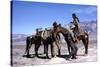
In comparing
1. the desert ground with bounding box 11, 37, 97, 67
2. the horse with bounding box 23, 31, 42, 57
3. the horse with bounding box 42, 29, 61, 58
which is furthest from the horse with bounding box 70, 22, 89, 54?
the horse with bounding box 23, 31, 42, 57

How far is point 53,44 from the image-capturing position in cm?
270

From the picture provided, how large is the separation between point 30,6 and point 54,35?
19.0 inches

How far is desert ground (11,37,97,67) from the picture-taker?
2496mm

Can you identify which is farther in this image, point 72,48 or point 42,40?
point 72,48

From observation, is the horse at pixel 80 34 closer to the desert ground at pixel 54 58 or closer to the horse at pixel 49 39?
the desert ground at pixel 54 58

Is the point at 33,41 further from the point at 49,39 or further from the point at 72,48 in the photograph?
the point at 72,48

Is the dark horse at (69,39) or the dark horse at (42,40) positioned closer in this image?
the dark horse at (42,40)

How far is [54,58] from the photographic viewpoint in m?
2.69

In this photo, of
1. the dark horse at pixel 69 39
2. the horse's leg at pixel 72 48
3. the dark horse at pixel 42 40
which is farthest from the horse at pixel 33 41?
the horse's leg at pixel 72 48

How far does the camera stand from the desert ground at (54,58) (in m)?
2.50

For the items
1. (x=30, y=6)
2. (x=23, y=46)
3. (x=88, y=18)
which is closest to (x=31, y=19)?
(x=30, y=6)

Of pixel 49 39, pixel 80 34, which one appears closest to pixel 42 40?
pixel 49 39

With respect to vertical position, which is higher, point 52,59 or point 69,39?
point 69,39
